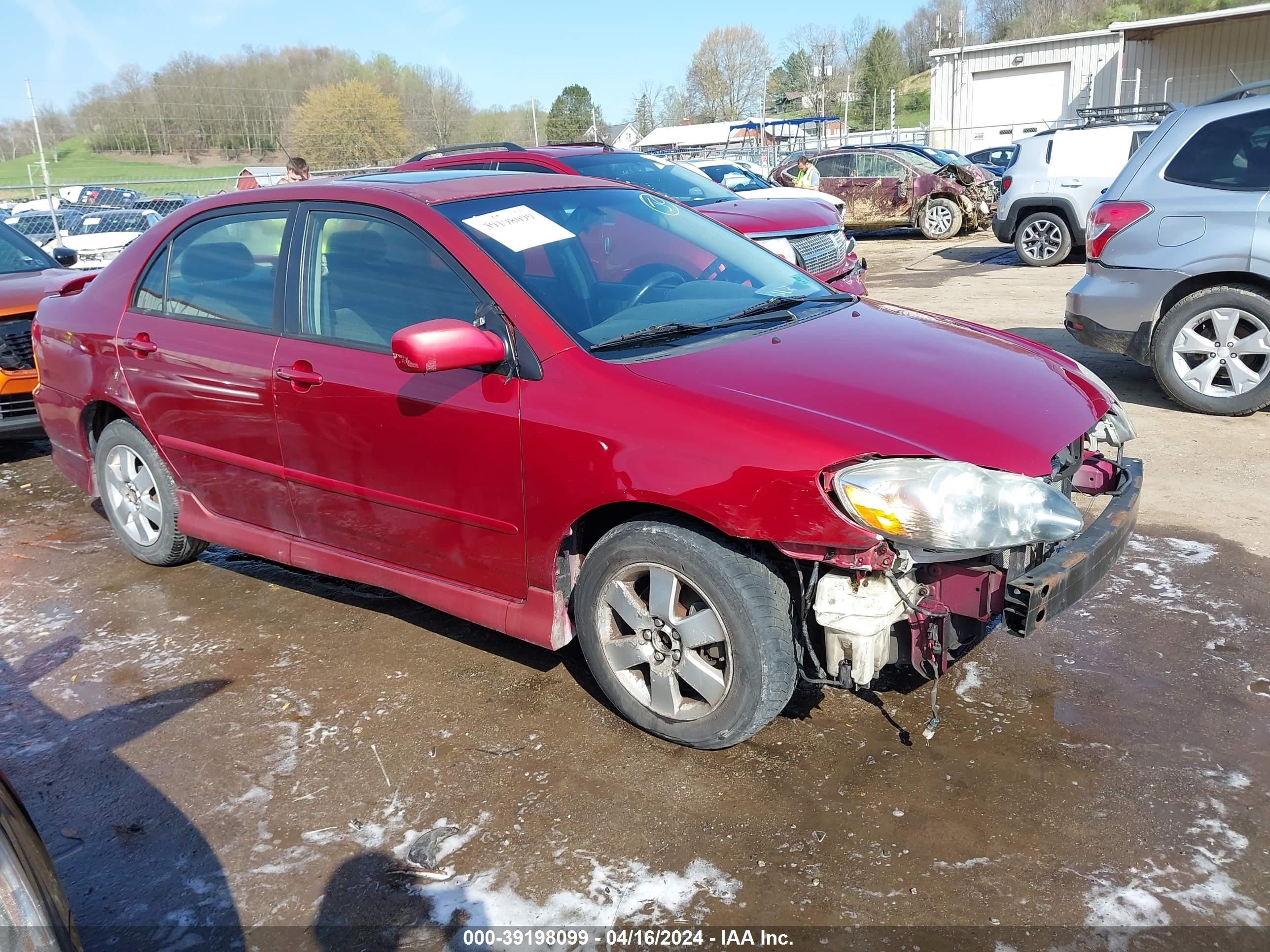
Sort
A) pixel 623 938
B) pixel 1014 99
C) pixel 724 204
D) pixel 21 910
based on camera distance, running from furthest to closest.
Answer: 1. pixel 1014 99
2. pixel 724 204
3. pixel 623 938
4. pixel 21 910

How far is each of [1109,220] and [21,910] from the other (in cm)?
653

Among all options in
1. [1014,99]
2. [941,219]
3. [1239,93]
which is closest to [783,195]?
[1239,93]

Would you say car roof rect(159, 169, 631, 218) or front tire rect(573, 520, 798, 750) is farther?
car roof rect(159, 169, 631, 218)

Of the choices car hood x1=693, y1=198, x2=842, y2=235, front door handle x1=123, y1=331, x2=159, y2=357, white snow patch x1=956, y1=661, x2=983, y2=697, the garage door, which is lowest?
white snow patch x1=956, y1=661, x2=983, y2=697

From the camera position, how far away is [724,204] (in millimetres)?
8992

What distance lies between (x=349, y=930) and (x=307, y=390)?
1897 millimetres

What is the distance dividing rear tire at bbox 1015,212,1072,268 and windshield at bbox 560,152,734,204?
580 cm

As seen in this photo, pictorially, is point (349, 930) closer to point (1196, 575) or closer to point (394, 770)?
point (394, 770)

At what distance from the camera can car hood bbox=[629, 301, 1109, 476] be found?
2.75m

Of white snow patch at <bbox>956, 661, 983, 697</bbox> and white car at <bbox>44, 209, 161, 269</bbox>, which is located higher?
white car at <bbox>44, 209, 161, 269</bbox>

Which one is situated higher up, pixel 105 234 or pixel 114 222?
pixel 114 222

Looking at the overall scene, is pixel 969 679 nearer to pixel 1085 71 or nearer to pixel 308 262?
pixel 308 262

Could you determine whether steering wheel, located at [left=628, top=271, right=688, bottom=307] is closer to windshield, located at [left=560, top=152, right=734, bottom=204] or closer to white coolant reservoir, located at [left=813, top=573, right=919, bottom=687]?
white coolant reservoir, located at [left=813, top=573, right=919, bottom=687]

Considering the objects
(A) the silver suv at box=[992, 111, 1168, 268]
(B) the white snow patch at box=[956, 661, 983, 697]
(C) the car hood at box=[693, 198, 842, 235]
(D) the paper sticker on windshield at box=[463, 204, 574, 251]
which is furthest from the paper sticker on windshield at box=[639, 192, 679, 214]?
(A) the silver suv at box=[992, 111, 1168, 268]
